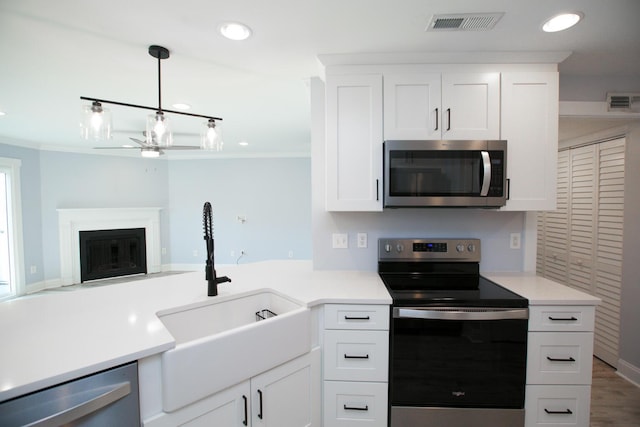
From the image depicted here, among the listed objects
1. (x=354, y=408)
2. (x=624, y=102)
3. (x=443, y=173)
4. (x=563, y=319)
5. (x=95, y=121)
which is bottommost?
(x=354, y=408)

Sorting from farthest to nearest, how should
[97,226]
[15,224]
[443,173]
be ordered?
1. [97,226]
2. [15,224]
3. [443,173]

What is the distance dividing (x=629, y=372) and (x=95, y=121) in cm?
443

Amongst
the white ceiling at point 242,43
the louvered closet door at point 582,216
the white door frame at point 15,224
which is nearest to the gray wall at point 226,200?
the white door frame at point 15,224

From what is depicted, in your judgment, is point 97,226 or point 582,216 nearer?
point 582,216

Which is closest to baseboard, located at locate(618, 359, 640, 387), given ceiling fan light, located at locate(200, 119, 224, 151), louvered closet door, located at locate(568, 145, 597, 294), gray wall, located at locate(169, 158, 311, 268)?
louvered closet door, located at locate(568, 145, 597, 294)

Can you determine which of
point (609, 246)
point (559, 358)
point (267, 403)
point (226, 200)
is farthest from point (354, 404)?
point (226, 200)

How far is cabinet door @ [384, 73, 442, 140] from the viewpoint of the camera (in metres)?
1.74

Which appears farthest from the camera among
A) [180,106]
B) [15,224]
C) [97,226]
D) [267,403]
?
[97,226]

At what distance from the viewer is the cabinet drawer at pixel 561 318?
4.74 ft

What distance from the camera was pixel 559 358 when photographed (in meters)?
1.46

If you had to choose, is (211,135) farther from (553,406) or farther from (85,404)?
(553,406)

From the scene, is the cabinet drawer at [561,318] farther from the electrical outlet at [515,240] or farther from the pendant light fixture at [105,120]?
the pendant light fixture at [105,120]

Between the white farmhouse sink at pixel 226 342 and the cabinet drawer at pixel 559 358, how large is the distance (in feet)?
4.05

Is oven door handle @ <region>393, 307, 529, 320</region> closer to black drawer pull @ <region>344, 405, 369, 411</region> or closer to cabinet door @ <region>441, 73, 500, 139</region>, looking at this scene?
black drawer pull @ <region>344, 405, 369, 411</region>
